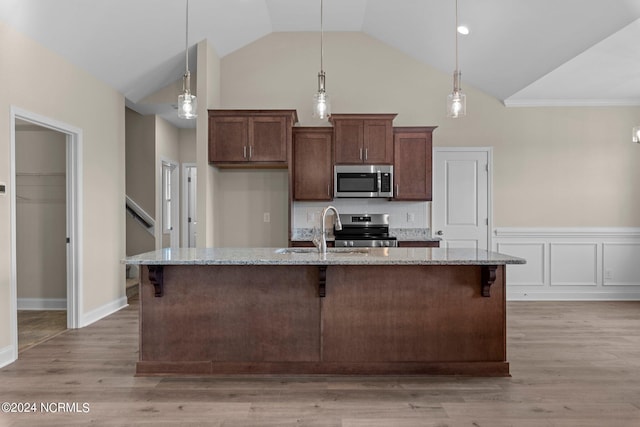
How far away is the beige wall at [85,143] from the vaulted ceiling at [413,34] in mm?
168

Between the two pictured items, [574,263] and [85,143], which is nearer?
[85,143]

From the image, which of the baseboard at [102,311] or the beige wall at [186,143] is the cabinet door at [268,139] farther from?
the beige wall at [186,143]

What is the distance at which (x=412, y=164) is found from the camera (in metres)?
5.32

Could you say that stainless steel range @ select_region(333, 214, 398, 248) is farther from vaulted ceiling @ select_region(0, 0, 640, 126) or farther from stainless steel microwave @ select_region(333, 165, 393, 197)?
vaulted ceiling @ select_region(0, 0, 640, 126)

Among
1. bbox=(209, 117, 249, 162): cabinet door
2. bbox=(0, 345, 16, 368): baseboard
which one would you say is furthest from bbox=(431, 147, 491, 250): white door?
bbox=(0, 345, 16, 368): baseboard

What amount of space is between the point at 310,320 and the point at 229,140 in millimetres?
2679

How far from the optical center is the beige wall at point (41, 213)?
4984 millimetres

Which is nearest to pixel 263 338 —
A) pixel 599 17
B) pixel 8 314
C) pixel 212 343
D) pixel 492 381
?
pixel 212 343

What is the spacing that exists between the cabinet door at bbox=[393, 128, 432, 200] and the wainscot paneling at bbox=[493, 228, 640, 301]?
48.6 inches

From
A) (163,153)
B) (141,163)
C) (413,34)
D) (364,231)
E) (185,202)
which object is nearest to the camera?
(413,34)

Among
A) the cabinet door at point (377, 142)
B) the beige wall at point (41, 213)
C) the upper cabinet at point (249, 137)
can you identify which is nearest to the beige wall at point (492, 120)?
the cabinet door at point (377, 142)

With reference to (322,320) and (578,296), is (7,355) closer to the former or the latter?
(322,320)

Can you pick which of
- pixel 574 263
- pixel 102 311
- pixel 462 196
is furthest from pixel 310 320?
pixel 574 263

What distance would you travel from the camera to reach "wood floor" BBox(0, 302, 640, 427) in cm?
246
